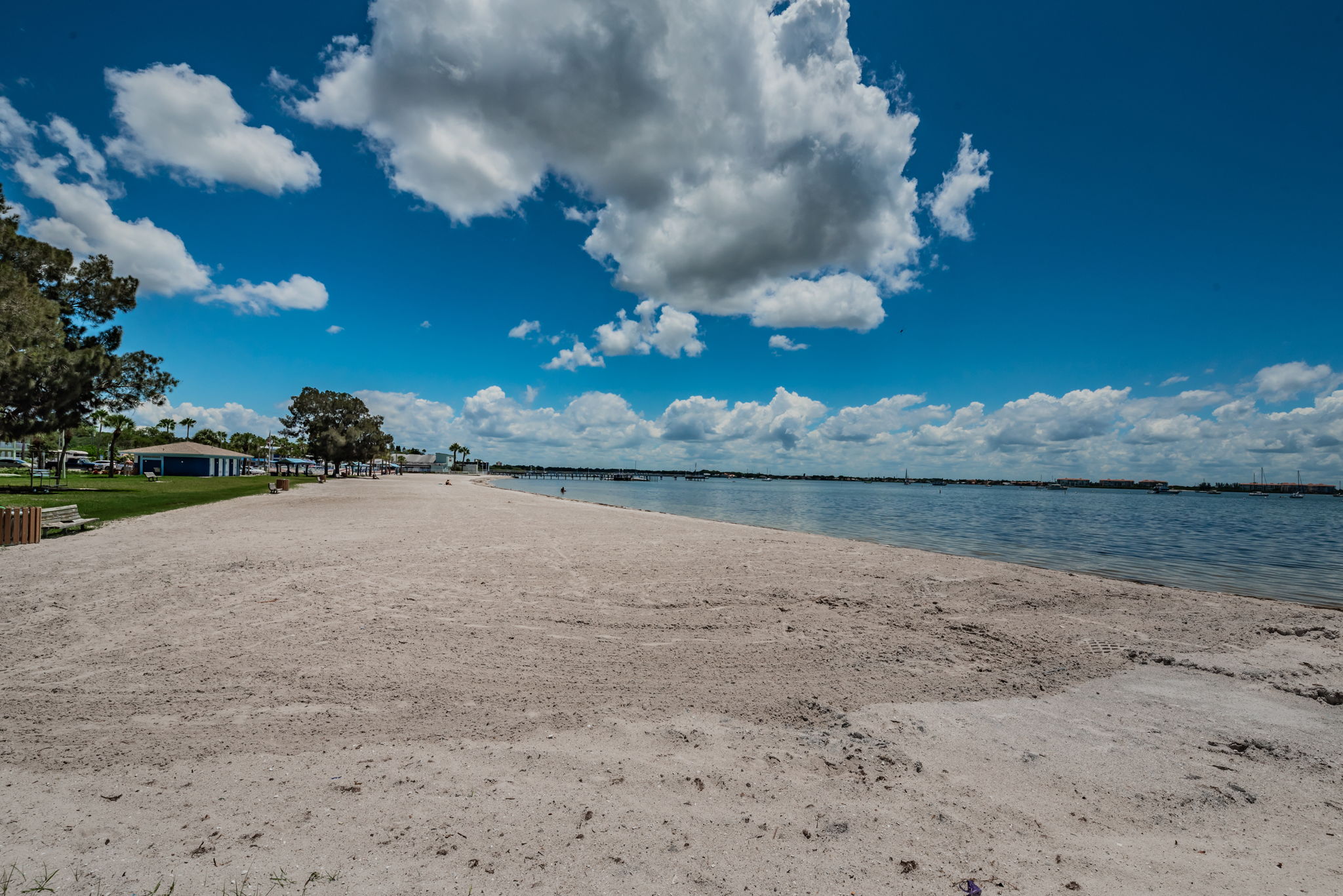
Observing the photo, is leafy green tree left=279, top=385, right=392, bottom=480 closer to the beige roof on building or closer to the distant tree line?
the beige roof on building

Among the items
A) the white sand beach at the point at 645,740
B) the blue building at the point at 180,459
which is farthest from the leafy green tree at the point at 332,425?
the white sand beach at the point at 645,740

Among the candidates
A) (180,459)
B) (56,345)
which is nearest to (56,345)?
(56,345)

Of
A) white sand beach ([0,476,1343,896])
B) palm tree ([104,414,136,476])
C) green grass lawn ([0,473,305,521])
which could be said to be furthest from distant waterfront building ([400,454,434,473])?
white sand beach ([0,476,1343,896])

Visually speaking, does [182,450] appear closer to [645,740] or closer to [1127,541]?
[645,740]

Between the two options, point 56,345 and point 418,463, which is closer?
point 56,345

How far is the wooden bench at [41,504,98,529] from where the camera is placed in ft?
47.1

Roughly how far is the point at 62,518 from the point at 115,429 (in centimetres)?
6916

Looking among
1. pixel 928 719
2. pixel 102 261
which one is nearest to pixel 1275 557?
pixel 928 719

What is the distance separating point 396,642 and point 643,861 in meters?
4.86

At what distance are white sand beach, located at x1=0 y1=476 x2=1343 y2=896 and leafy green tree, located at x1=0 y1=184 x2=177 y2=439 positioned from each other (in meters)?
14.7

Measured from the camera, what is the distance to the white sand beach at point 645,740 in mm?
3182

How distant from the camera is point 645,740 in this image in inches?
184

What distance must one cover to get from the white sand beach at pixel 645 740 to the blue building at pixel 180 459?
6605cm

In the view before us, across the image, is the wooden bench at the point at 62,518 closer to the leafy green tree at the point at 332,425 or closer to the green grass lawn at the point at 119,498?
the green grass lawn at the point at 119,498
